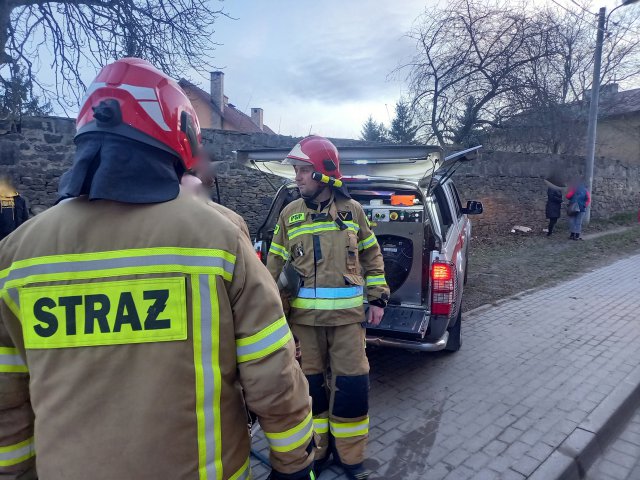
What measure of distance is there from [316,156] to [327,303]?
98 cm

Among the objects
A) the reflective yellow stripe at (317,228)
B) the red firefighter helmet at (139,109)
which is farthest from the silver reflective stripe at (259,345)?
the reflective yellow stripe at (317,228)

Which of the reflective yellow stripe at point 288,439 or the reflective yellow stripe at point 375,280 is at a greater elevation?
the reflective yellow stripe at point 375,280

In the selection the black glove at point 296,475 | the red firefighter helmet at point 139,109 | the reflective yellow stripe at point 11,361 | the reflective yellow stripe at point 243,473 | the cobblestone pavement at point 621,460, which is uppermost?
the red firefighter helmet at point 139,109

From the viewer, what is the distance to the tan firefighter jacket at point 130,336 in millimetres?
1188

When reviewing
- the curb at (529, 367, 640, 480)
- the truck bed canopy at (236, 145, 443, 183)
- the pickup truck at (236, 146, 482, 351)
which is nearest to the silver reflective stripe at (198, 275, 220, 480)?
the curb at (529, 367, 640, 480)

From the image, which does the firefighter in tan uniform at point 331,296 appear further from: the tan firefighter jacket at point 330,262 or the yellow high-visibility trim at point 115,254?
the yellow high-visibility trim at point 115,254

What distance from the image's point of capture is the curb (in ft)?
9.70

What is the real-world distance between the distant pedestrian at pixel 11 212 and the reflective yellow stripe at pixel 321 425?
534cm

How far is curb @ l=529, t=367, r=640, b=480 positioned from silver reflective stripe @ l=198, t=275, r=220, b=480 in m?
2.45

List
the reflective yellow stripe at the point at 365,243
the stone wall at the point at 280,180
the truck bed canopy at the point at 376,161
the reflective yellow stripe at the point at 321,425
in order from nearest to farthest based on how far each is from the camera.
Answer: the reflective yellow stripe at the point at 321,425 → the reflective yellow stripe at the point at 365,243 → the truck bed canopy at the point at 376,161 → the stone wall at the point at 280,180

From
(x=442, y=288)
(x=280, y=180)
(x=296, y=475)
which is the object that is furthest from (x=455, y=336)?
(x=280, y=180)

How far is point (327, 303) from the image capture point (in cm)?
281

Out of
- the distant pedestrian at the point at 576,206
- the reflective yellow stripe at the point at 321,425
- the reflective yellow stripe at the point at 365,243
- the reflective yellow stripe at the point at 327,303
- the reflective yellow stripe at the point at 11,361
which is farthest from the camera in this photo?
the distant pedestrian at the point at 576,206

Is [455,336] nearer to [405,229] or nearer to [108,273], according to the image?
[405,229]
